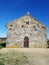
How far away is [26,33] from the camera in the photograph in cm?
3159

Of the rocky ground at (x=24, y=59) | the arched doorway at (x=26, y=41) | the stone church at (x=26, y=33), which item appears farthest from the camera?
the arched doorway at (x=26, y=41)

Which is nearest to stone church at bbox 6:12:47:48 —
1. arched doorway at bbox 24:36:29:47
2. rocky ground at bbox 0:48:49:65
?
arched doorway at bbox 24:36:29:47

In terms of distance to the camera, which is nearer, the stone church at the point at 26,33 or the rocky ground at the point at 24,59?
the rocky ground at the point at 24,59

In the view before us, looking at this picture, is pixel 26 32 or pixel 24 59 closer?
pixel 24 59

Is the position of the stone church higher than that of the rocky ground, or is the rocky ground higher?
the stone church

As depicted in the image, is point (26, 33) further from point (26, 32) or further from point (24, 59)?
point (24, 59)

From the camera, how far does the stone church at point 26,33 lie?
1229 inches

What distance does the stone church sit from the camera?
31.2 metres

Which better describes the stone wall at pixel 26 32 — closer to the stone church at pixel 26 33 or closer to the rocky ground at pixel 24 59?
the stone church at pixel 26 33

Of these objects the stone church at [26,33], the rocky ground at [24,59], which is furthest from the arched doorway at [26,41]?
the rocky ground at [24,59]

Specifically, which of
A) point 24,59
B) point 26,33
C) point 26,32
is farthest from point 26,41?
point 24,59

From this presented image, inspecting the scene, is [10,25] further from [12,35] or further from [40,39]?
[40,39]

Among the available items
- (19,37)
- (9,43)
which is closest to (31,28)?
(19,37)

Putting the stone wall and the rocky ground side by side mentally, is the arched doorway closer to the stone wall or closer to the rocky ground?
the stone wall
